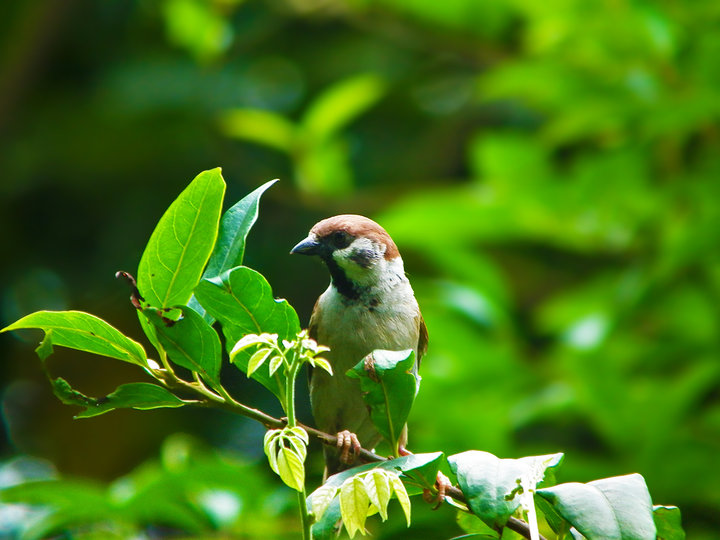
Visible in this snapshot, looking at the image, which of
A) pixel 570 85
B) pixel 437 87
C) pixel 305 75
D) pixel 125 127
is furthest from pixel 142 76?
pixel 570 85

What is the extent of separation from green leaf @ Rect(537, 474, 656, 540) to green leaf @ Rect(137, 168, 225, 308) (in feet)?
1.80

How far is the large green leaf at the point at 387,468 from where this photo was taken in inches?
42.7

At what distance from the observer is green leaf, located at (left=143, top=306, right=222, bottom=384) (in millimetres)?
1155

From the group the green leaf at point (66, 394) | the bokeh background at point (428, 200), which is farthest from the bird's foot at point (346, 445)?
the green leaf at point (66, 394)

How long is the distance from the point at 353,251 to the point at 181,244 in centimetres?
112

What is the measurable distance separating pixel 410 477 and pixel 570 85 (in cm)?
236

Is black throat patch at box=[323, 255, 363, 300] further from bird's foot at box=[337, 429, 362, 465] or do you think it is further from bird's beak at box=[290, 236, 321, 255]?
bird's foot at box=[337, 429, 362, 465]

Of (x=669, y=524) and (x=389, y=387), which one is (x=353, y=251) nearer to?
(x=389, y=387)

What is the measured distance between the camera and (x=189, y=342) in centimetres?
116

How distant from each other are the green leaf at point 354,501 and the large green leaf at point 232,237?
36cm

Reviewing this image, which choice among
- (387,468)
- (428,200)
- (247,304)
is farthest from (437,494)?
(428,200)

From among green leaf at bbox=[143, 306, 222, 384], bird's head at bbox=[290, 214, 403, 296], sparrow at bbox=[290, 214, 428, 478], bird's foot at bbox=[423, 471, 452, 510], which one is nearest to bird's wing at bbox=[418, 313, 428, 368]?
sparrow at bbox=[290, 214, 428, 478]

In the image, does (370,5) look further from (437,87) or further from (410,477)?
(410,477)

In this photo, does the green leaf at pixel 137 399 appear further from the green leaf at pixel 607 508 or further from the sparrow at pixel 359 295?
the sparrow at pixel 359 295
